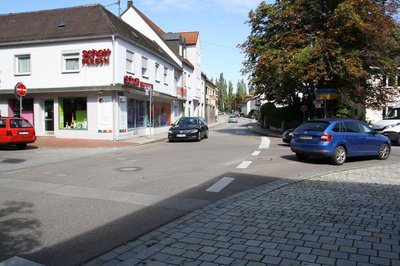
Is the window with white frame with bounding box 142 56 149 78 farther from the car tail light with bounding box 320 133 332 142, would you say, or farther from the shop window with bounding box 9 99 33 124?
the car tail light with bounding box 320 133 332 142

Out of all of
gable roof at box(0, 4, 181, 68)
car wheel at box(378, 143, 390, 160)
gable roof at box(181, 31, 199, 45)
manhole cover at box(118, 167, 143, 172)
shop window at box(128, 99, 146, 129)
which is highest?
gable roof at box(181, 31, 199, 45)

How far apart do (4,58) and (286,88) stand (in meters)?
18.8

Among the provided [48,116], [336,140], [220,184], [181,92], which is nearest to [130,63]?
[48,116]

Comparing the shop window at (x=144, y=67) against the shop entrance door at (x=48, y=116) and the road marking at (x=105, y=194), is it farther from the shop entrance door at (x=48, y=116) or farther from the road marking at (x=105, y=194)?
the road marking at (x=105, y=194)

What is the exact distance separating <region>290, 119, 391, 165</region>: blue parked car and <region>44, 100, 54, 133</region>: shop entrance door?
1649 centimetres

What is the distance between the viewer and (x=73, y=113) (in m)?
22.3

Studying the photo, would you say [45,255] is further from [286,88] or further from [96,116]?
[286,88]

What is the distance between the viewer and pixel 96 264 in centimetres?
395

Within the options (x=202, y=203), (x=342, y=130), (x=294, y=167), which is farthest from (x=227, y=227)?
(x=342, y=130)

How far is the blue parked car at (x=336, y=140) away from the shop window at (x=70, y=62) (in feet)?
49.1

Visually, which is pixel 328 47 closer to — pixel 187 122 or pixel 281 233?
pixel 187 122

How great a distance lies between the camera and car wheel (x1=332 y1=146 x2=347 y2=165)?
37.7ft

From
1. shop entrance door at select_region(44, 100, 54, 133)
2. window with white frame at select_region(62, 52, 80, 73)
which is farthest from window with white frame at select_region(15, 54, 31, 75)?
window with white frame at select_region(62, 52, 80, 73)

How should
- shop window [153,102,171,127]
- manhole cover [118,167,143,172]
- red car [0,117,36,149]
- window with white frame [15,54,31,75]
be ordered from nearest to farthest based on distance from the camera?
manhole cover [118,167,143,172] < red car [0,117,36,149] < window with white frame [15,54,31,75] < shop window [153,102,171,127]
